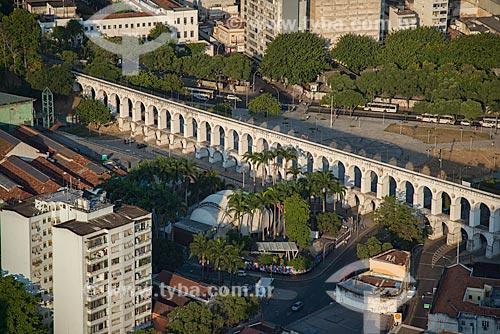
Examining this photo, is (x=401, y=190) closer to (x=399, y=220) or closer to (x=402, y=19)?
(x=399, y=220)

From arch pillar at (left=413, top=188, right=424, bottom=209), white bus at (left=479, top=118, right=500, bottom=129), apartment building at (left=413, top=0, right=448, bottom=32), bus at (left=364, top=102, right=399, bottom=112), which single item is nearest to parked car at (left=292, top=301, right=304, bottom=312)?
arch pillar at (left=413, top=188, right=424, bottom=209)

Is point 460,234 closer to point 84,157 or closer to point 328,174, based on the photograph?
point 328,174

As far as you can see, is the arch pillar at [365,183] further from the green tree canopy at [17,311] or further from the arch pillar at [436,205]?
the green tree canopy at [17,311]

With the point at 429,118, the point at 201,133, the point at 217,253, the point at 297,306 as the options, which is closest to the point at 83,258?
the point at 217,253

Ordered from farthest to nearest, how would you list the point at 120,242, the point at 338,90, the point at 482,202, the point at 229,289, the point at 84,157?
the point at 338,90
the point at 84,157
the point at 482,202
the point at 229,289
the point at 120,242

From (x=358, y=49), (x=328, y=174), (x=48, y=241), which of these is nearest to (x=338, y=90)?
(x=358, y=49)

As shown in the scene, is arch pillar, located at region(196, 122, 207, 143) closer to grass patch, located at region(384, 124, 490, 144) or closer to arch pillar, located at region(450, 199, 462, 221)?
grass patch, located at region(384, 124, 490, 144)
